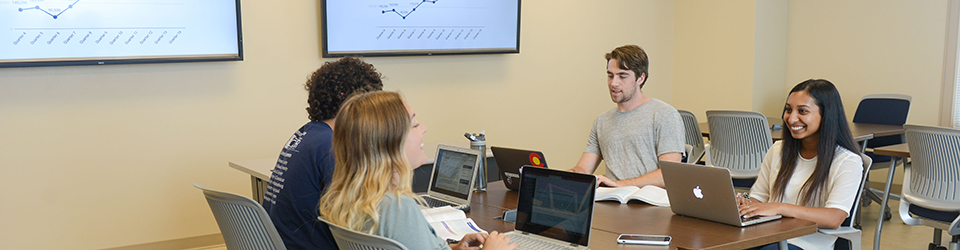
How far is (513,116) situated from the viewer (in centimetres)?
521

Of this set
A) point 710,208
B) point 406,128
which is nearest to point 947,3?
point 710,208

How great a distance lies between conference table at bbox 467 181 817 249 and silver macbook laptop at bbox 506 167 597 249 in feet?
0.27

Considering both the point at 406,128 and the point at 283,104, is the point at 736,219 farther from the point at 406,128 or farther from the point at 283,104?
the point at 283,104

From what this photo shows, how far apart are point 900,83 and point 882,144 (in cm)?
65

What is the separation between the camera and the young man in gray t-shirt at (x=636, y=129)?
9.53 ft

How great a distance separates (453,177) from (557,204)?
1.99 feet

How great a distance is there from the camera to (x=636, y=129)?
2965mm

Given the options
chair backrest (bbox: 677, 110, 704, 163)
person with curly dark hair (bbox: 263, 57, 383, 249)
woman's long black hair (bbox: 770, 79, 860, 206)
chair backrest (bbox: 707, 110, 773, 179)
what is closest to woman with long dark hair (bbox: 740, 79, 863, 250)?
woman's long black hair (bbox: 770, 79, 860, 206)

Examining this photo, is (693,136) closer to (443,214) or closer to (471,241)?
(443,214)

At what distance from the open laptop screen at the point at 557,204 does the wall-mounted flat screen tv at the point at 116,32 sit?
2.54m

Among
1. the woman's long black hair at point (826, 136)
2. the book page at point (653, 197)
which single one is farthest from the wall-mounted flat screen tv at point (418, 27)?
the woman's long black hair at point (826, 136)

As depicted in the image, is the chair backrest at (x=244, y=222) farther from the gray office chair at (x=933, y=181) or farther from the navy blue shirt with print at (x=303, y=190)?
the gray office chair at (x=933, y=181)

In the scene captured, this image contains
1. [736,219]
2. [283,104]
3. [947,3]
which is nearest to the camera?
[736,219]

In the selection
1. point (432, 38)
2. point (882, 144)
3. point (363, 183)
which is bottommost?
point (882, 144)
